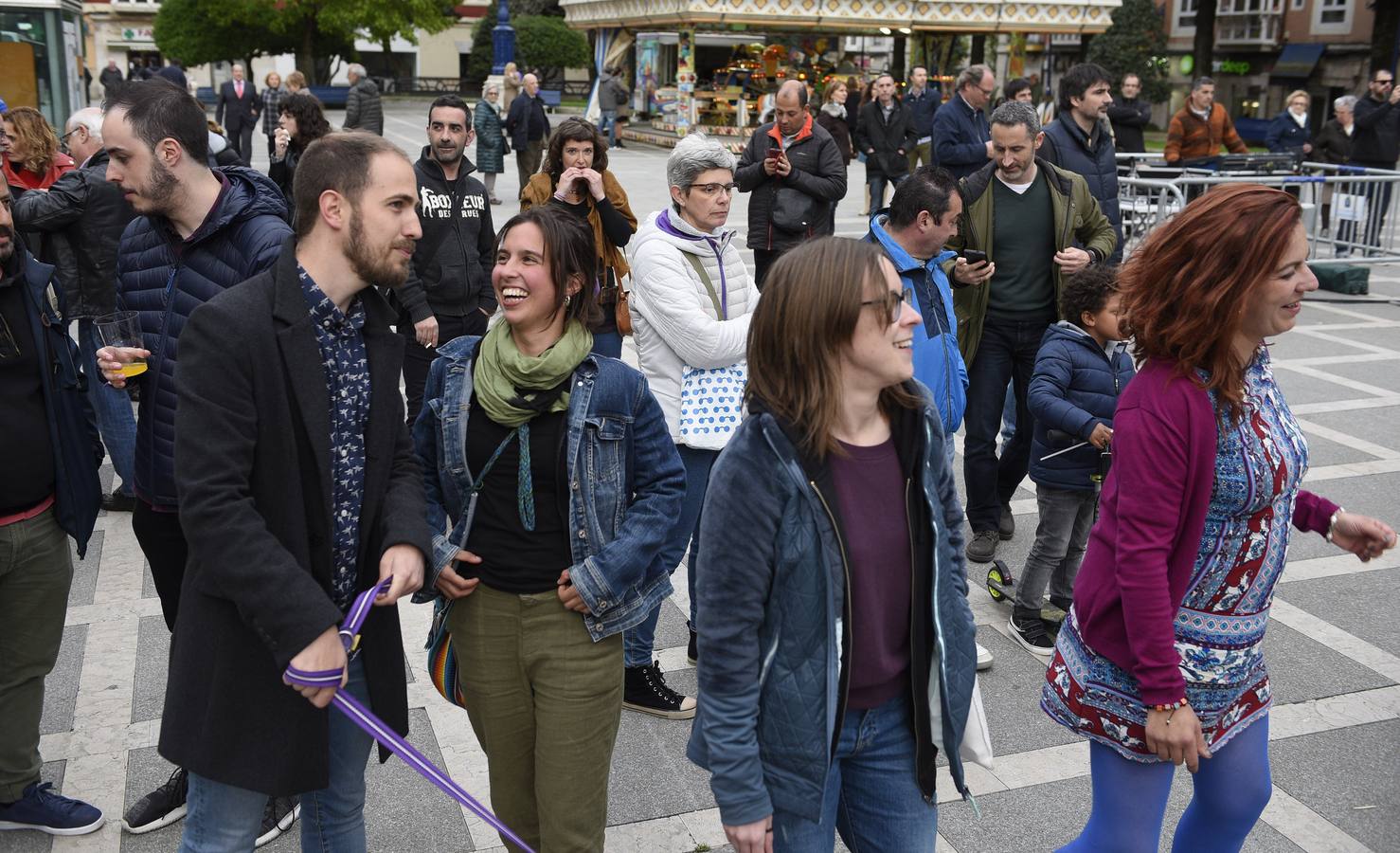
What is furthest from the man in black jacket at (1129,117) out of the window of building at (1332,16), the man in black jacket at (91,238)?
the window of building at (1332,16)

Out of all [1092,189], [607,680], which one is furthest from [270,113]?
[607,680]

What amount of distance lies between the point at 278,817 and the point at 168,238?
1.73 meters

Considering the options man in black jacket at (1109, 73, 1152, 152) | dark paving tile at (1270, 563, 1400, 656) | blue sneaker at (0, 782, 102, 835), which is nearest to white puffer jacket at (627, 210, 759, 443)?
blue sneaker at (0, 782, 102, 835)

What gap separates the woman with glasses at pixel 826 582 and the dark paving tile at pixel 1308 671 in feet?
8.97

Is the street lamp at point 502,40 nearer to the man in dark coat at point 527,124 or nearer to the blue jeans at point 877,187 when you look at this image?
the man in dark coat at point 527,124

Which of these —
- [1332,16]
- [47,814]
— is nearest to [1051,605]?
[47,814]

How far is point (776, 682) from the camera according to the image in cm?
236

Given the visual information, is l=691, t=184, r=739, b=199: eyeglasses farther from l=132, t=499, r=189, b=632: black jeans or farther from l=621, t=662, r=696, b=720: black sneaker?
l=132, t=499, r=189, b=632: black jeans

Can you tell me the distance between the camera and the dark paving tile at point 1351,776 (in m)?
3.78

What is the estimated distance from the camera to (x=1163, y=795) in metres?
2.73

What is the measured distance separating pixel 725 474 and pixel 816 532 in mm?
208

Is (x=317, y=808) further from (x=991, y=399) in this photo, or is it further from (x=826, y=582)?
(x=991, y=399)

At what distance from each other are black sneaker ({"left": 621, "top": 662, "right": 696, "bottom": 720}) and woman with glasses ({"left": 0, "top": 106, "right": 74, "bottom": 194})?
4183 millimetres

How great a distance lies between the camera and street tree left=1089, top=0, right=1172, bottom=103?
47.1 m
